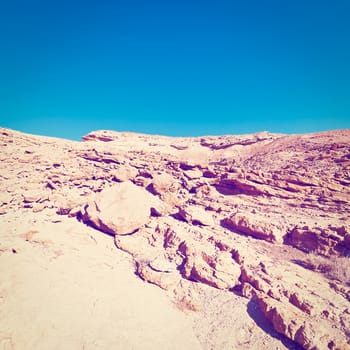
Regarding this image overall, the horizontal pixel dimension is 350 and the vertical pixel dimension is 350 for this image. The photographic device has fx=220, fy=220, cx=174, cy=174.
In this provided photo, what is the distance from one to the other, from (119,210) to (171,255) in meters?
2.14

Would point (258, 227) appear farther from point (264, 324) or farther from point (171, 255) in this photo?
point (264, 324)

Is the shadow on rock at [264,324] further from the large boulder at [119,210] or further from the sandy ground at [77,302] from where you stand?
the large boulder at [119,210]

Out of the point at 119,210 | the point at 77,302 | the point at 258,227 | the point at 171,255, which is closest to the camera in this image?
the point at 77,302

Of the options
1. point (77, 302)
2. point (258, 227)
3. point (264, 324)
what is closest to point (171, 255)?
point (77, 302)

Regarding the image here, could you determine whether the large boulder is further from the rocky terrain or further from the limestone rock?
the limestone rock

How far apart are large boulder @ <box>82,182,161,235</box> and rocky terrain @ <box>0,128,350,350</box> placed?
36 mm

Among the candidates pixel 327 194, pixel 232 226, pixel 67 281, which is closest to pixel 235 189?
pixel 232 226

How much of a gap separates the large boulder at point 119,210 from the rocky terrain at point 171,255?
0.04 metres

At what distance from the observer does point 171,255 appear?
19.6 ft

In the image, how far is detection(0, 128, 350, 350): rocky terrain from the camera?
3.80m

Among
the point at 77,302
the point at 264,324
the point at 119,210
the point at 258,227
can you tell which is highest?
the point at 119,210

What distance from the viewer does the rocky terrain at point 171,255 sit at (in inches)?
150

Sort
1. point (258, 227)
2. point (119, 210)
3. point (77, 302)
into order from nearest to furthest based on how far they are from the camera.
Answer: point (77, 302), point (258, 227), point (119, 210)

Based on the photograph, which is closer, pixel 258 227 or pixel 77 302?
pixel 77 302
